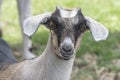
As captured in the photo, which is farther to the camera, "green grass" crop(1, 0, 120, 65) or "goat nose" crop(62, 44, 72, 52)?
"green grass" crop(1, 0, 120, 65)

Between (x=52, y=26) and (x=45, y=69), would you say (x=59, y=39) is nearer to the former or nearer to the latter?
(x=52, y=26)

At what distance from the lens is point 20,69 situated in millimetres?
4918

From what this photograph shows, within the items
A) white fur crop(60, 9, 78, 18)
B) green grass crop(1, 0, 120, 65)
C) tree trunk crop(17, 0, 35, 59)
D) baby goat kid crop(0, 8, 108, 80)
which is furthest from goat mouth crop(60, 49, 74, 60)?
green grass crop(1, 0, 120, 65)

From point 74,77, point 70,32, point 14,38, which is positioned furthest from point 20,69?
point 14,38

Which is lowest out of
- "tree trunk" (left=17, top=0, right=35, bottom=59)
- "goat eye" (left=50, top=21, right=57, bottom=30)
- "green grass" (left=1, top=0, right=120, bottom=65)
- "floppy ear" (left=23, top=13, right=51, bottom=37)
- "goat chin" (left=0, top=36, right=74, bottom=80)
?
"green grass" (left=1, top=0, right=120, bottom=65)

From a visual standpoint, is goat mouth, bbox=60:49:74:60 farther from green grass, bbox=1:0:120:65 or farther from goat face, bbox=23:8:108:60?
green grass, bbox=1:0:120:65

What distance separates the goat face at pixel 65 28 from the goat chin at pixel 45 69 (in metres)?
0.14

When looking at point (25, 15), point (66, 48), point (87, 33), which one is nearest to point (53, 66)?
point (66, 48)

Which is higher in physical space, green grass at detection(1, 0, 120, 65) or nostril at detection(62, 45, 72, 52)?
nostril at detection(62, 45, 72, 52)

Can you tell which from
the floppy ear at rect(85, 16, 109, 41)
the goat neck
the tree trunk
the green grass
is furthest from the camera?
the green grass

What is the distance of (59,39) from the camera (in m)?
4.35

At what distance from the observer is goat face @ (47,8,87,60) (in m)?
4.29

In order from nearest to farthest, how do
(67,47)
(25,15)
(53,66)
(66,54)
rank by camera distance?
1. (67,47)
2. (66,54)
3. (53,66)
4. (25,15)

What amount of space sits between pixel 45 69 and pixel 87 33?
3.20 metres
